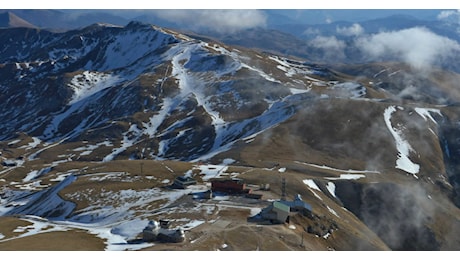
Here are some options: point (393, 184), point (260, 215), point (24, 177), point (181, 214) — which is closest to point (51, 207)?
point (181, 214)

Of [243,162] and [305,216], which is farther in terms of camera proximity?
[243,162]

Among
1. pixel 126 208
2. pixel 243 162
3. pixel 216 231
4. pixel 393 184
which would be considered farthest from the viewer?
pixel 243 162

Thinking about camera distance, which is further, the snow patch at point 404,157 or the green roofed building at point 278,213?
the snow patch at point 404,157

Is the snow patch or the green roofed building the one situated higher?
the green roofed building

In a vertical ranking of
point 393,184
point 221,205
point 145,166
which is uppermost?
point 221,205

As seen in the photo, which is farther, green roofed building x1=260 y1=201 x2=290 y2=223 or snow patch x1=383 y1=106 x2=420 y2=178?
snow patch x1=383 y1=106 x2=420 y2=178

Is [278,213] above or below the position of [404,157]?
above

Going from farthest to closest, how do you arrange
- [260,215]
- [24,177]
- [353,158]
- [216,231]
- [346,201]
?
1. [24,177]
2. [353,158]
3. [346,201]
4. [260,215]
5. [216,231]

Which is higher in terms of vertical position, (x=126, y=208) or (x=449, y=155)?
(x=126, y=208)

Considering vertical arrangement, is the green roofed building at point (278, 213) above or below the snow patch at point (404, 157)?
above

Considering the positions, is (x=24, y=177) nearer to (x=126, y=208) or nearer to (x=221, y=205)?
(x=126, y=208)

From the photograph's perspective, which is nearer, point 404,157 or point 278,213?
point 278,213
